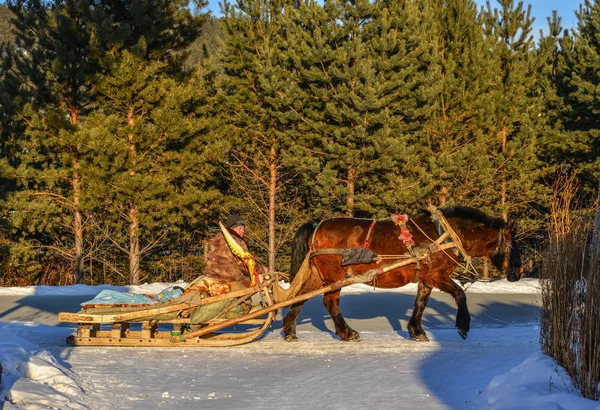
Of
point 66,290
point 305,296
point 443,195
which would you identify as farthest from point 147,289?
point 443,195

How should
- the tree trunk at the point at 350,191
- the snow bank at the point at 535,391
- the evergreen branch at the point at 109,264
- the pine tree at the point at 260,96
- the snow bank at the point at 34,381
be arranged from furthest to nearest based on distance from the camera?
the evergreen branch at the point at 109,264
the pine tree at the point at 260,96
the tree trunk at the point at 350,191
the snow bank at the point at 34,381
the snow bank at the point at 535,391

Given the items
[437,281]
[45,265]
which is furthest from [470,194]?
[437,281]

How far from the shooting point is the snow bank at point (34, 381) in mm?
5451

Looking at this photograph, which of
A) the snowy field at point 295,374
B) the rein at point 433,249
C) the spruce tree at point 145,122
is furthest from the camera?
the spruce tree at point 145,122

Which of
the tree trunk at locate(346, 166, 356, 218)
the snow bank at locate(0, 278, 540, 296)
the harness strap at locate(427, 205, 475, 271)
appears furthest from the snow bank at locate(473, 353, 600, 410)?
the tree trunk at locate(346, 166, 356, 218)

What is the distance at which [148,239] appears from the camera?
1008 inches

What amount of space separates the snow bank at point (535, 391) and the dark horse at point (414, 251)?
9.67 ft

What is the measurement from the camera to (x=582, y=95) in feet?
79.8

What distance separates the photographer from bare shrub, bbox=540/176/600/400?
552 cm

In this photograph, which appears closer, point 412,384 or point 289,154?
point 412,384

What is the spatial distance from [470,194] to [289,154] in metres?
6.67

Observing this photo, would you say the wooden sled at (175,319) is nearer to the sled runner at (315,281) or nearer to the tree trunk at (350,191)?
the sled runner at (315,281)

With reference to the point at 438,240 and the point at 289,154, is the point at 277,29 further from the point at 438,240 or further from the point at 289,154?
the point at 438,240

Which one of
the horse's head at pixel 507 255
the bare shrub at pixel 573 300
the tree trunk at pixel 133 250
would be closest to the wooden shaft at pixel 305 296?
the horse's head at pixel 507 255
